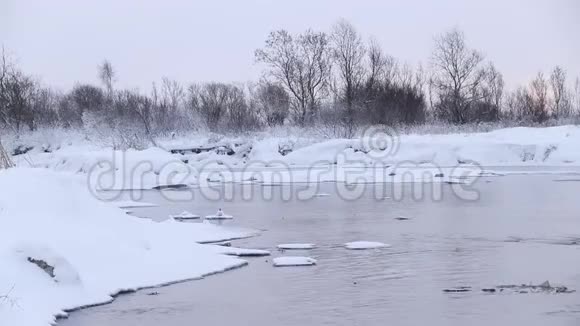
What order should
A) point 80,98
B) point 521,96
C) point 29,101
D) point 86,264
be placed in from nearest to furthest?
point 86,264
point 29,101
point 521,96
point 80,98

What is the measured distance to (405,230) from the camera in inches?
646

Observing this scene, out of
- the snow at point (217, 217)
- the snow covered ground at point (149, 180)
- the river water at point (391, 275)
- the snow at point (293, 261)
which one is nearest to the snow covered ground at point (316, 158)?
the snow covered ground at point (149, 180)

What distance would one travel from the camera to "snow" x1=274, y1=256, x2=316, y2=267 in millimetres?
12678

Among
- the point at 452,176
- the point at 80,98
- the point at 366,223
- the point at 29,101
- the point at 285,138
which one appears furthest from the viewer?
the point at 80,98

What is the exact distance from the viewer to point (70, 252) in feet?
36.5

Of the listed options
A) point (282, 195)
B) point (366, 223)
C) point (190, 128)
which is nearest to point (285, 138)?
point (190, 128)

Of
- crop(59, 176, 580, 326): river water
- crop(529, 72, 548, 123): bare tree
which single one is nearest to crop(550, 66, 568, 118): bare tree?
crop(529, 72, 548, 123): bare tree

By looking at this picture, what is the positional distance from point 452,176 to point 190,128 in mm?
28996

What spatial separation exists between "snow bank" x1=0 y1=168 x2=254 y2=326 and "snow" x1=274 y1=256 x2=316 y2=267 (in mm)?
622

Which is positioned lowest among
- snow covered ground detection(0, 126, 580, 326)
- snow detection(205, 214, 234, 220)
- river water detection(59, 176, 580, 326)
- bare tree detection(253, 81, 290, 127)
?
river water detection(59, 176, 580, 326)

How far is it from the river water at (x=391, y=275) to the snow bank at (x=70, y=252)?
0.41m

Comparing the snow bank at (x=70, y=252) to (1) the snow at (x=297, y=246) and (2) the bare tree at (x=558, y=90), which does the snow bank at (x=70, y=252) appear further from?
(2) the bare tree at (x=558, y=90)

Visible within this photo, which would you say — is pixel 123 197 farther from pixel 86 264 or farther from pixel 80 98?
pixel 80 98

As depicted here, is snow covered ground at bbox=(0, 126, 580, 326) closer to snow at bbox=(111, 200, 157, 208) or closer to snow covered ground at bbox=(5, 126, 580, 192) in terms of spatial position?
snow covered ground at bbox=(5, 126, 580, 192)
